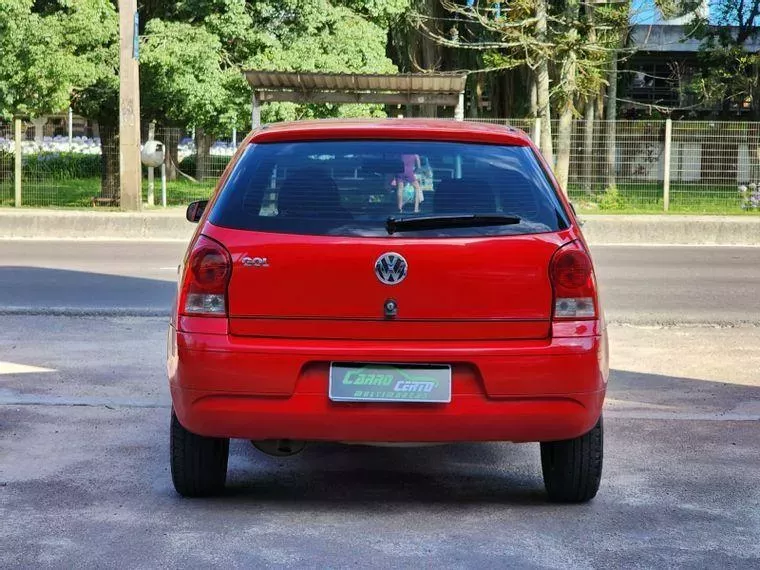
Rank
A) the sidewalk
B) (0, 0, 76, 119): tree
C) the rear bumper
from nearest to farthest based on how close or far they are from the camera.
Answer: the rear bumper < the sidewalk < (0, 0, 76, 119): tree

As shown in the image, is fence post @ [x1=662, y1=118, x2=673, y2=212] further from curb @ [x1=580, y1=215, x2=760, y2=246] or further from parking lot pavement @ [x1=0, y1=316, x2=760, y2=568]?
parking lot pavement @ [x1=0, y1=316, x2=760, y2=568]

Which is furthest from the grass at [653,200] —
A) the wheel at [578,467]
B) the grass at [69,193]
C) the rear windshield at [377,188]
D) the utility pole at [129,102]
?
the rear windshield at [377,188]

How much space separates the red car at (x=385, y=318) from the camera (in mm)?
4465

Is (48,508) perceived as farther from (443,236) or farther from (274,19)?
(274,19)

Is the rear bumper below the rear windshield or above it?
below

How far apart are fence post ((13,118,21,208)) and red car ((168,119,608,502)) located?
18.4m

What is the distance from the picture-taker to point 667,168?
22.8 meters

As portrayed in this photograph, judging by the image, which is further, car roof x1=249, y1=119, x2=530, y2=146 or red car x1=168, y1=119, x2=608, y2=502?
car roof x1=249, y1=119, x2=530, y2=146

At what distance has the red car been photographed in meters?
4.46

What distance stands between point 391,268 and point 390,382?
0.42m

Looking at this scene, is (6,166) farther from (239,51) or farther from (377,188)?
(377,188)

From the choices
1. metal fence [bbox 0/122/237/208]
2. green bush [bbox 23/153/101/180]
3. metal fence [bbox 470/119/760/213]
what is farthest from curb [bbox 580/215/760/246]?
green bush [bbox 23/153/101/180]

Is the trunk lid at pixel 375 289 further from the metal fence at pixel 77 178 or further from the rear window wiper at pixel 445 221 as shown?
the metal fence at pixel 77 178

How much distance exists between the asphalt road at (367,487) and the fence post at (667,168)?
13.9 metres
